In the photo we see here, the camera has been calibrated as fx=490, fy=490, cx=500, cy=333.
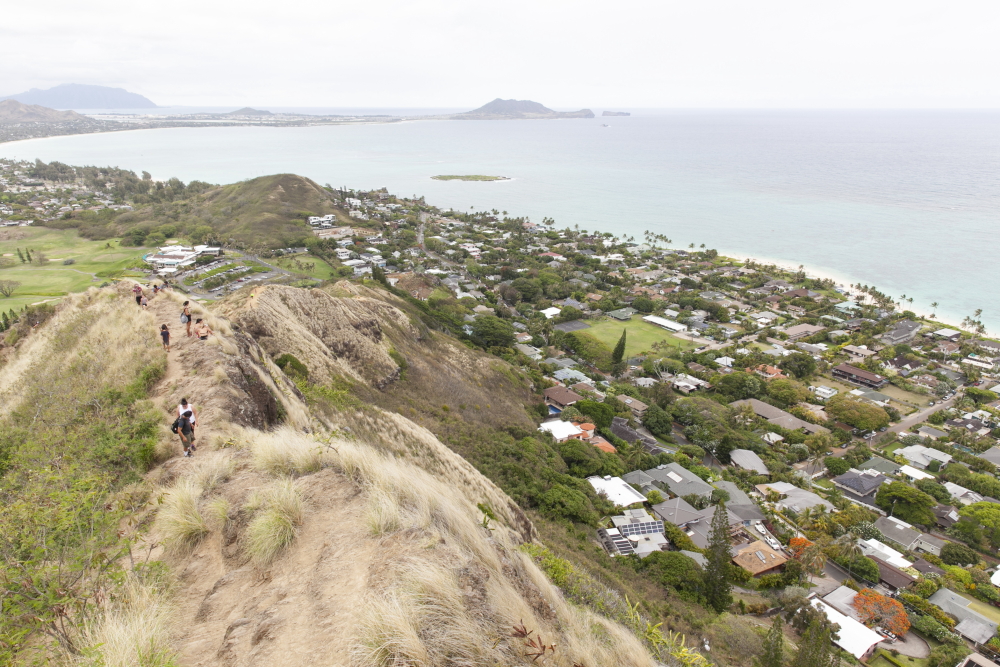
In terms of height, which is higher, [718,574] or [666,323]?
[718,574]

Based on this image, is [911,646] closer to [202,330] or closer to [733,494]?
[733,494]

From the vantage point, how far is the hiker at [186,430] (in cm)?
736

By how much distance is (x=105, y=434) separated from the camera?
752cm

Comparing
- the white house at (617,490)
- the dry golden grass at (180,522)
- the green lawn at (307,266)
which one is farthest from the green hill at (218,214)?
the dry golden grass at (180,522)

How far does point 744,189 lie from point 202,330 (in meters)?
127

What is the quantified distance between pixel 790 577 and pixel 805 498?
6461 mm

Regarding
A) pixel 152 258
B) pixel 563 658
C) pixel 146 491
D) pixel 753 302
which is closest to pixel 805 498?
pixel 563 658

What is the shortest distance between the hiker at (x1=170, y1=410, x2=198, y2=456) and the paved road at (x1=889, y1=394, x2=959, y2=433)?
39085 mm

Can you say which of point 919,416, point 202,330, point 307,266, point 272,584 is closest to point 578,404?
point 202,330

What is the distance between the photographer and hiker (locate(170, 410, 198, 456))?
24.1ft

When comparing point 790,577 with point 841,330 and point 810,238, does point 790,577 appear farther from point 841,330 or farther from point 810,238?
point 810,238

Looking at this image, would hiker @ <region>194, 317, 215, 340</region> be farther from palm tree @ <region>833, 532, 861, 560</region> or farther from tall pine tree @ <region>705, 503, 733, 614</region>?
palm tree @ <region>833, 532, 861, 560</region>

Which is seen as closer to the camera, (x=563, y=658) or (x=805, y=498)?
(x=563, y=658)

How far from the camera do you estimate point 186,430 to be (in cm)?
739
